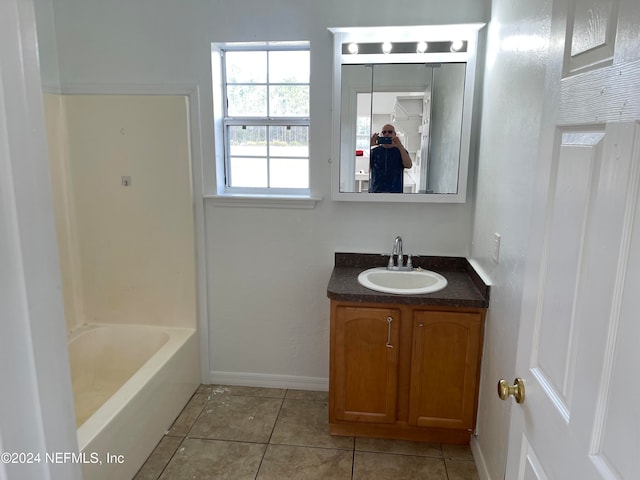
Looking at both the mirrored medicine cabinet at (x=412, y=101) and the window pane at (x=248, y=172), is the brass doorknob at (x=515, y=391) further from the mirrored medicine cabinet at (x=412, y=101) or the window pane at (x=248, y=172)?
the window pane at (x=248, y=172)

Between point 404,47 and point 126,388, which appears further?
point 404,47

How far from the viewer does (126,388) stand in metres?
2.14

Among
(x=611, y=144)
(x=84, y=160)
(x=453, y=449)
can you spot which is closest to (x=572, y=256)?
(x=611, y=144)

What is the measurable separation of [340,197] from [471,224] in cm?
77

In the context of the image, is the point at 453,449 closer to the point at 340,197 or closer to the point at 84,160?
the point at 340,197

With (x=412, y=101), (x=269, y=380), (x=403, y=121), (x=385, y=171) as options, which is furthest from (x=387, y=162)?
(x=269, y=380)

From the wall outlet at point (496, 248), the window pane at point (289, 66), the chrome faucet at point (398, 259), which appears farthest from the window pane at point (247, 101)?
the wall outlet at point (496, 248)

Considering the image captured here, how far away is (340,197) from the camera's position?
8.41 feet

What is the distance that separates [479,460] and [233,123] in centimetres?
231

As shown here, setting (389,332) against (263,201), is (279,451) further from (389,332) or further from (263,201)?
(263,201)

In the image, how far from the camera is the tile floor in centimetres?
214

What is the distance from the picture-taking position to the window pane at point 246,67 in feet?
8.72

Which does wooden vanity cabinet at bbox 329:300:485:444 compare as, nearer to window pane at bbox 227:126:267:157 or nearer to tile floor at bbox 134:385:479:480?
tile floor at bbox 134:385:479:480

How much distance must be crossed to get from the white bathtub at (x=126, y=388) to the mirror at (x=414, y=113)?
1.61m
